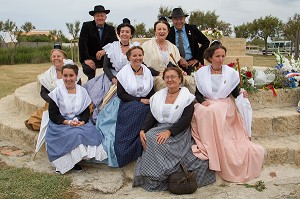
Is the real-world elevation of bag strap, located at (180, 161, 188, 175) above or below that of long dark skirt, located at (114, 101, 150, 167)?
below

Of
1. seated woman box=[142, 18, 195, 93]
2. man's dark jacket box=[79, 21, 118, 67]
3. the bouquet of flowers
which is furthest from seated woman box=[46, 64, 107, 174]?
the bouquet of flowers

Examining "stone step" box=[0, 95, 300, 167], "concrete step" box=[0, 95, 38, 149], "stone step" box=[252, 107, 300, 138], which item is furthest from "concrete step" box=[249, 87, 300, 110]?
"concrete step" box=[0, 95, 38, 149]

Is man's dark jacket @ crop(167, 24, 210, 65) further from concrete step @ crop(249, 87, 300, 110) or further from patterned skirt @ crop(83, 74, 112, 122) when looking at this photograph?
patterned skirt @ crop(83, 74, 112, 122)

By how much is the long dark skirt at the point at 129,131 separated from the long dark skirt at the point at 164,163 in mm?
175

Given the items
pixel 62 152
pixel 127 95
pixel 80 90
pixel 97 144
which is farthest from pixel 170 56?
pixel 62 152

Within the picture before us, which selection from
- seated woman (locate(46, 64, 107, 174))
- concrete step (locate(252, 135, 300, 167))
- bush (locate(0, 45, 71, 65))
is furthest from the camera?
bush (locate(0, 45, 71, 65))

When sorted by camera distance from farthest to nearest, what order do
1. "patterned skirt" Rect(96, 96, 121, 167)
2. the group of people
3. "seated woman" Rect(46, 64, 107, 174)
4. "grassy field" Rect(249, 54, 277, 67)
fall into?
"grassy field" Rect(249, 54, 277, 67) < "patterned skirt" Rect(96, 96, 121, 167) < "seated woman" Rect(46, 64, 107, 174) < the group of people

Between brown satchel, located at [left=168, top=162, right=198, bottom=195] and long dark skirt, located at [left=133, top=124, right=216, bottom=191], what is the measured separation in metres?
0.08

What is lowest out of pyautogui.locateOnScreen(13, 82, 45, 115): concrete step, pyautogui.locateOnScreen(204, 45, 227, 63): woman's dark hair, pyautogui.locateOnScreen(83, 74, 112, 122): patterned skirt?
pyautogui.locateOnScreen(13, 82, 45, 115): concrete step

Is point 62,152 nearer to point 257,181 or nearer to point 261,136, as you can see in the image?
point 257,181

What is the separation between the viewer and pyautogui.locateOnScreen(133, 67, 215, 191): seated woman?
11.7 feet

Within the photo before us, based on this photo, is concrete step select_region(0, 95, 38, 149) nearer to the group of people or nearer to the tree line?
the group of people

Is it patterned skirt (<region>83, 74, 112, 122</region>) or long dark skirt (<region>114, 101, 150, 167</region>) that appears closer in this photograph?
long dark skirt (<region>114, 101, 150, 167</region>)

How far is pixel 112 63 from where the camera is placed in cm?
504
